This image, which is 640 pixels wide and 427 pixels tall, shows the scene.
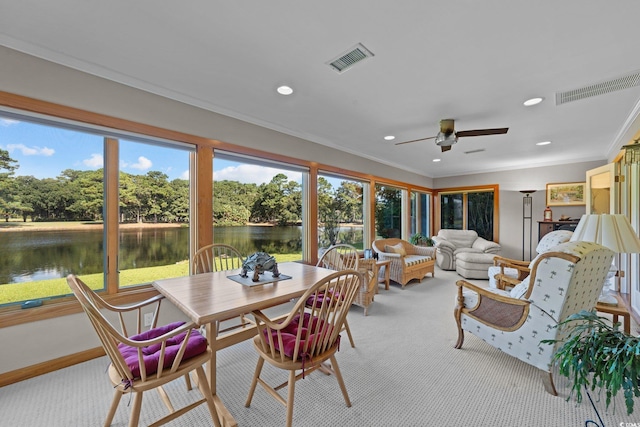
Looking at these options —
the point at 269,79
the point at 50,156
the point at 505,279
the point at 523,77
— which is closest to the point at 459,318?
the point at 505,279

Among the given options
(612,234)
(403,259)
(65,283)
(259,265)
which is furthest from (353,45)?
(403,259)

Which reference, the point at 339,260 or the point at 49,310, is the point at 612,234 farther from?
the point at 49,310

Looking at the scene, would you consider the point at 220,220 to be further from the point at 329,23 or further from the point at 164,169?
the point at 329,23

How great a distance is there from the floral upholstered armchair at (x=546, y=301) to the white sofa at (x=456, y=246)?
400cm

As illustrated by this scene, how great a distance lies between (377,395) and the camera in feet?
6.15

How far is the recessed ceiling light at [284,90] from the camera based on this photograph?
101 inches

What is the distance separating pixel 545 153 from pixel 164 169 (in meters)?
6.52

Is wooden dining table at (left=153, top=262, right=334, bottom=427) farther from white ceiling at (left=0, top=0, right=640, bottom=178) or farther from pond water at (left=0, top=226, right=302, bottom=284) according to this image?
white ceiling at (left=0, top=0, right=640, bottom=178)

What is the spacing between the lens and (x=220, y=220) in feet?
10.6

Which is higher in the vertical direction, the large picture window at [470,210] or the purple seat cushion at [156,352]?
the large picture window at [470,210]

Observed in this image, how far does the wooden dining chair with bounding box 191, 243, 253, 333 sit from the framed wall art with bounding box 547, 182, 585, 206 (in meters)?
6.91

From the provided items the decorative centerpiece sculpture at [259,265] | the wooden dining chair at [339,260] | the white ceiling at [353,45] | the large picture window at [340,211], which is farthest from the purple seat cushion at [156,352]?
the large picture window at [340,211]

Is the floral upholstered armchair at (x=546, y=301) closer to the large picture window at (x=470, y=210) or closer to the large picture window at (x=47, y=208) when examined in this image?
the large picture window at (x=47, y=208)

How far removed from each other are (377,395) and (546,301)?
1.37 metres
